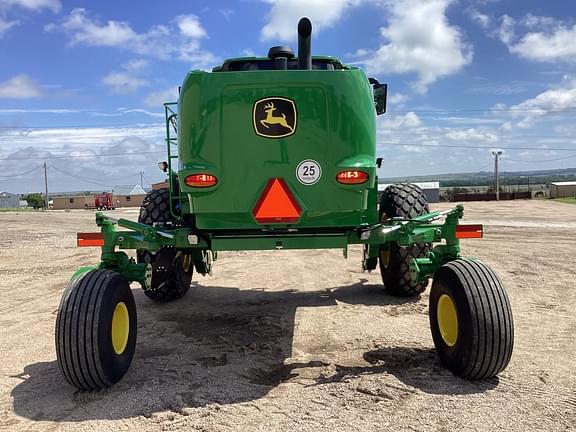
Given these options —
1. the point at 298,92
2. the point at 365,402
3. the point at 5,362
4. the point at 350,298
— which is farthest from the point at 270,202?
the point at 350,298

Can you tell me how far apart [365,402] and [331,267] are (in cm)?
626

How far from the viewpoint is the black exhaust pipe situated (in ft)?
14.5

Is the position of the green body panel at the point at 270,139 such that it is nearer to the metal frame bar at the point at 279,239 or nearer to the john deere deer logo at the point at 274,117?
the john deere deer logo at the point at 274,117

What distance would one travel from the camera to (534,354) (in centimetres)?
457

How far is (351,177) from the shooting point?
13.8 feet

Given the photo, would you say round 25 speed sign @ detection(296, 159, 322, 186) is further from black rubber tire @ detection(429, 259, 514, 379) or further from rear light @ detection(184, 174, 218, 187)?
black rubber tire @ detection(429, 259, 514, 379)

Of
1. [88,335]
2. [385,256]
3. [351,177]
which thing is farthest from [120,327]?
[385,256]

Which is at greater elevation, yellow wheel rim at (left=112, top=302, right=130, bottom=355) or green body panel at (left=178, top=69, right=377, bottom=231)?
green body panel at (left=178, top=69, right=377, bottom=231)

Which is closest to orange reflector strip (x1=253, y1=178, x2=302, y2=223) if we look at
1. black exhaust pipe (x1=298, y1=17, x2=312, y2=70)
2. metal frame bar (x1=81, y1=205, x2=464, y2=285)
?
metal frame bar (x1=81, y1=205, x2=464, y2=285)

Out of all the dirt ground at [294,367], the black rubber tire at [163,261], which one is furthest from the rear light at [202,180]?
the black rubber tire at [163,261]

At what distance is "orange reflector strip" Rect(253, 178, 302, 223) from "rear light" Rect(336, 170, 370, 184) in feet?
1.32

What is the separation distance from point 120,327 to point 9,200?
9247 cm

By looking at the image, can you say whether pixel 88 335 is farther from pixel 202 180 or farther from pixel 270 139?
pixel 270 139

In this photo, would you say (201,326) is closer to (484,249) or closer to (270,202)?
(270,202)
